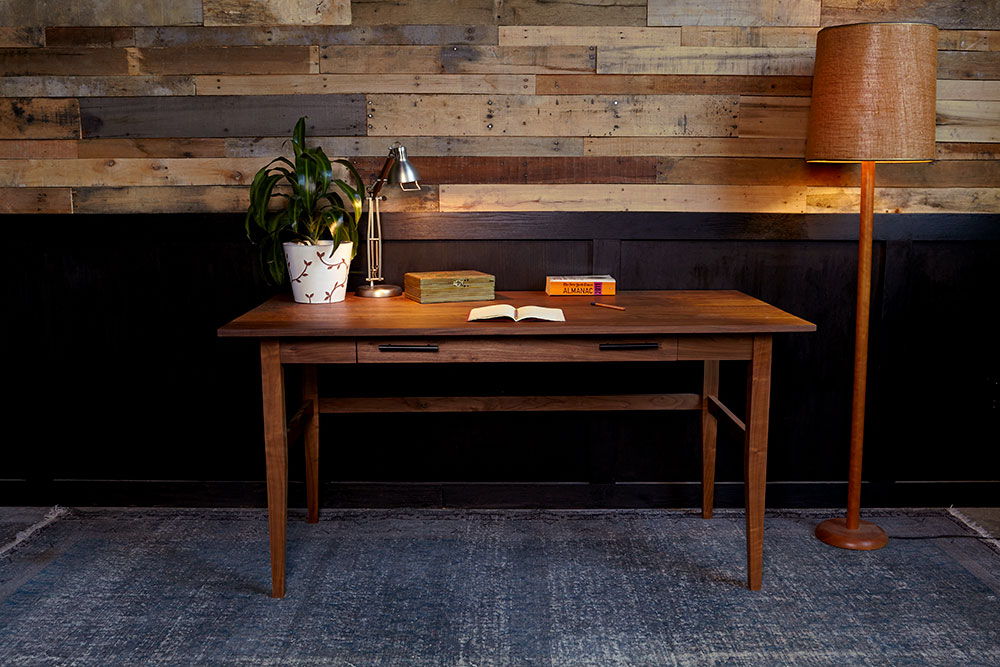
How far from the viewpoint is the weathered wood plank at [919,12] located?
2.86 m

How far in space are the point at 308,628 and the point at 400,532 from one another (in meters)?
0.65

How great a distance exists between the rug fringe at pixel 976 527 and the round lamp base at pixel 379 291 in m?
2.15

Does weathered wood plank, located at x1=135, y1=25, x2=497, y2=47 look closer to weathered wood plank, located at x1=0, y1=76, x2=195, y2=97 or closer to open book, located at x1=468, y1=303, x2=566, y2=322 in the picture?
weathered wood plank, located at x1=0, y1=76, x2=195, y2=97

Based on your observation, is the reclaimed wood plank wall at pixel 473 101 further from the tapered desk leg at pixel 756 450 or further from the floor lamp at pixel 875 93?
the tapered desk leg at pixel 756 450

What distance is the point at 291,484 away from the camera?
3.11 m

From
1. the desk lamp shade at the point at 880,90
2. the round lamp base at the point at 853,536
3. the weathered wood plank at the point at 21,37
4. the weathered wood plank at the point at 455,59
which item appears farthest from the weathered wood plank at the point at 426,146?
the round lamp base at the point at 853,536

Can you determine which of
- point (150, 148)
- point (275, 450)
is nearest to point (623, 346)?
point (275, 450)

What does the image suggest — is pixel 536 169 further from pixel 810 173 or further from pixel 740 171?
pixel 810 173

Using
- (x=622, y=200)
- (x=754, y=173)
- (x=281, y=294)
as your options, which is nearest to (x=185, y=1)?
(x=281, y=294)

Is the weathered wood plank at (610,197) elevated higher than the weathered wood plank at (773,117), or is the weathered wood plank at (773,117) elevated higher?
the weathered wood plank at (773,117)

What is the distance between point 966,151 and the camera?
2.96 metres

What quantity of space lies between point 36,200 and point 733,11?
2.53 m

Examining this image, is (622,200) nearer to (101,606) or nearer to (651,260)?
(651,260)

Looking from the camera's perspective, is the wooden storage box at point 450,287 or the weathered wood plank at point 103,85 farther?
the weathered wood plank at point 103,85
